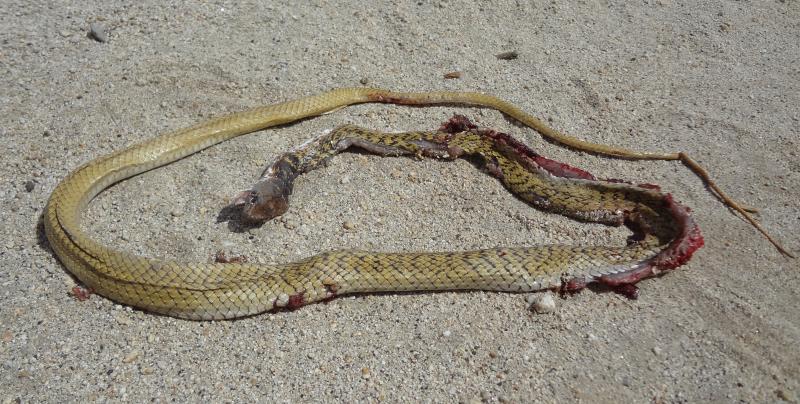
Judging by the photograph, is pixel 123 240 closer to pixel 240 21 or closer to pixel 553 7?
pixel 240 21

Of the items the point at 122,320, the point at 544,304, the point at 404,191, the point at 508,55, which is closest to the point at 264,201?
the point at 404,191

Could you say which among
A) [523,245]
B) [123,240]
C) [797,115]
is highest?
[797,115]

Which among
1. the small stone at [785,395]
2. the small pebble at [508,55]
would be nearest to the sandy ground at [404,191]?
the small stone at [785,395]

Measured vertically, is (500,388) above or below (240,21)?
below

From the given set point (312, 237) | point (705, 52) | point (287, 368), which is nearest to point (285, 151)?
point (312, 237)

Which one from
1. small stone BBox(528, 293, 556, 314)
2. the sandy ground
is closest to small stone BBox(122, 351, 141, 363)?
the sandy ground

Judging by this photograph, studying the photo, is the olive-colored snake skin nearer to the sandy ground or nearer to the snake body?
the snake body
